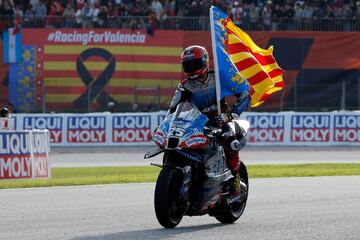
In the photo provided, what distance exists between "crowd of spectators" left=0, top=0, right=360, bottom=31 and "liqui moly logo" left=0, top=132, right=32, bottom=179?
12.7m

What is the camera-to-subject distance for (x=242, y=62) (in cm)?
1087

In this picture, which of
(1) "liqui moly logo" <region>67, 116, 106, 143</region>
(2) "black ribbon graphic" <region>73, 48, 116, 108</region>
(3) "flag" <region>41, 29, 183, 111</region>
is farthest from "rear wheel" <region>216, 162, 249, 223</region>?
(1) "liqui moly logo" <region>67, 116, 106, 143</region>

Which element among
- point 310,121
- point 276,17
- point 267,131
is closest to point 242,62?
point 310,121

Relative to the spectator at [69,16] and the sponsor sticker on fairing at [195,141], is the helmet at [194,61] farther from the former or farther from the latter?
the spectator at [69,16]

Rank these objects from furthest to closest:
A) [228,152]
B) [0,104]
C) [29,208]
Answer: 1. [0,104]
2. [29,208]
3. [228,152]

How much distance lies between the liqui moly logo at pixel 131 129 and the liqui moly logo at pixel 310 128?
15.2ft

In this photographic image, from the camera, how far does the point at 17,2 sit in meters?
32.0

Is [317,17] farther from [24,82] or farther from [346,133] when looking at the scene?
[24,82]

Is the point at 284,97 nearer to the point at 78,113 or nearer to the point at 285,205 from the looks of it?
the point at 78,113

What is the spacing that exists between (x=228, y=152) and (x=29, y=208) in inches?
108

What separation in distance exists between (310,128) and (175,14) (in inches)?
225

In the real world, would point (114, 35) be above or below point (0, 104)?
above

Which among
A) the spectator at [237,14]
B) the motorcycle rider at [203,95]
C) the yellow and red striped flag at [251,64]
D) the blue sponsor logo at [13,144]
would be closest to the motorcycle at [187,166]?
the motorcycle rider at [203,95]

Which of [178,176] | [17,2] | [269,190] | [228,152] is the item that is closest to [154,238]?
[178,176]
